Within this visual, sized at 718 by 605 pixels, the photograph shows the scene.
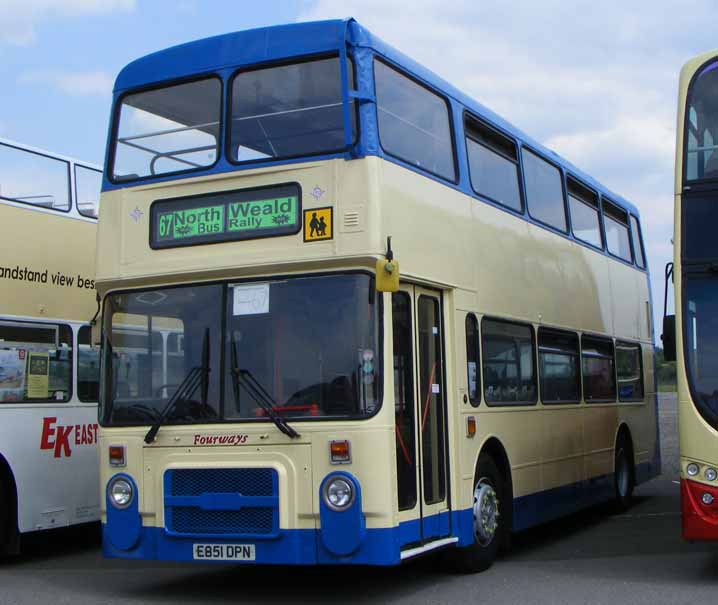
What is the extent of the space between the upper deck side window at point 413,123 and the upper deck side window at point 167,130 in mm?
1396

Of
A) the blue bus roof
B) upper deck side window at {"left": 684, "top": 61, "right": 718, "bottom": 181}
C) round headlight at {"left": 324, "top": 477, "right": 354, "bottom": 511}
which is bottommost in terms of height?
round headlight at {"left": 324, "top": 477, "right": 354, "bottom": 511}

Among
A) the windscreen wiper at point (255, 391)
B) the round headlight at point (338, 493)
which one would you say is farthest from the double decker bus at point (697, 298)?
the windscreen wiper at point (255, 391)

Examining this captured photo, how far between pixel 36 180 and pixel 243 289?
477cm

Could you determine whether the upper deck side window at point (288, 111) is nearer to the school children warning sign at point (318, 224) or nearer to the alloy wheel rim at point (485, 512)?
the school children warning sign at point (318, 224)

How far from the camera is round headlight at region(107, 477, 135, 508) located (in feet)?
30.9

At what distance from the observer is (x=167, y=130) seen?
1002 centimetres

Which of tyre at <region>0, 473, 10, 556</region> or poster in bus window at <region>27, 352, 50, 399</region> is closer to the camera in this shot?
tyre at <region>0, 473, 10, 556</region>

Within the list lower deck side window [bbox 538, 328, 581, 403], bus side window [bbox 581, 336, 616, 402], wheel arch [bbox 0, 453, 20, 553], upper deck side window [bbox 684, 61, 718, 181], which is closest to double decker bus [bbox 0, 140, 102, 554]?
wheel arch [bbox 0, 453, 20, 553]

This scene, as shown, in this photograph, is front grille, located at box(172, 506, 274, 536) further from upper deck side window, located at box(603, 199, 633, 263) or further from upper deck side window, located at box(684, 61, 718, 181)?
upper deck side window, located at box(603, 199, 633, 263)

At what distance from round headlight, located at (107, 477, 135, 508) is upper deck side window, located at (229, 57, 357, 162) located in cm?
282

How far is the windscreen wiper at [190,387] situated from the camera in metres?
9.16

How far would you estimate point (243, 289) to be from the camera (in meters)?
9.24

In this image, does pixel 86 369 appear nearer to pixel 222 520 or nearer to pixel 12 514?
pixel 12 514

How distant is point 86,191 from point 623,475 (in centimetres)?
829
